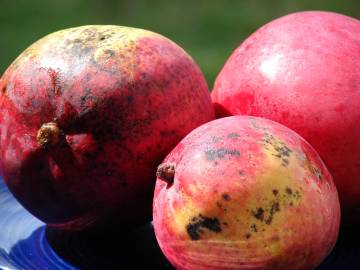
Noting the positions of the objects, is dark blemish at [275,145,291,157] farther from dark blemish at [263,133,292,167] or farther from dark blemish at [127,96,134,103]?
dark blemish at [127,96,134,103]

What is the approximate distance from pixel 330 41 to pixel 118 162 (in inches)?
23.3

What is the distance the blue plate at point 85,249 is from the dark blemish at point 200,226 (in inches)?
11.3

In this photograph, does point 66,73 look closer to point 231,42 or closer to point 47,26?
point 231,42

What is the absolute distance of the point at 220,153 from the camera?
131cm

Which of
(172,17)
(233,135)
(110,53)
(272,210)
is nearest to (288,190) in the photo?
(272,210)

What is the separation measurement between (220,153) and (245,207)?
4.6 inches

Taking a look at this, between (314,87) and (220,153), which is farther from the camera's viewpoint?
(314,87)

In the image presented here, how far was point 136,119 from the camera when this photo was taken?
1486 millimetres

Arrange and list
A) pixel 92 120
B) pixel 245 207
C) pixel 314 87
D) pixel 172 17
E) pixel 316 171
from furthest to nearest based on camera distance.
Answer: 1. pixel 172 17
2. pixel 314 87
3. pixel 92 120
4. pixel 316 171
5. pixel 245 207

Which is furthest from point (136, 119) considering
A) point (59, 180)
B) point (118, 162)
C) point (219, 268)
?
point (219, 268)

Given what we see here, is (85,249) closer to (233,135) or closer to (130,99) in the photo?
(130,99)

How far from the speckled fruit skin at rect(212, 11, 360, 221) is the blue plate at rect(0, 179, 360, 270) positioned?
182mm

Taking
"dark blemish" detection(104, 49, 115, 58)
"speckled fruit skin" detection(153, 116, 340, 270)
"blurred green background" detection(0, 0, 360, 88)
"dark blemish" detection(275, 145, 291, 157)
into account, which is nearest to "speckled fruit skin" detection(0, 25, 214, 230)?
"dark blemish" detection(104, 49, 115, 58)

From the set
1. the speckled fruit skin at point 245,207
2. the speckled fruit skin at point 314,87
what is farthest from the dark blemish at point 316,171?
the speckled fruit skin at point 314,87
